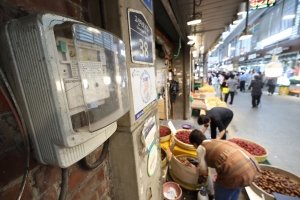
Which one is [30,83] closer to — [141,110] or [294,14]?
[141,110]

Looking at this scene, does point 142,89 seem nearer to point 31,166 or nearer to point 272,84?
point 31,166

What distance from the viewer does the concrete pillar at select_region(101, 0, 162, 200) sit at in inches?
30.3

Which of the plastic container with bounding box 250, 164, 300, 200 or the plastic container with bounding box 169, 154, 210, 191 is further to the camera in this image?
the plastic container with bounding box 169, 154, 210, 191

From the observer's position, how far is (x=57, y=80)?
42cm

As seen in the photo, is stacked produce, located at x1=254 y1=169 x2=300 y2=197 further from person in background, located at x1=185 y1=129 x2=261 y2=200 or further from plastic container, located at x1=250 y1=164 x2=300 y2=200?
person in background, located at x1=185 y1=129 x2=261 y2=200

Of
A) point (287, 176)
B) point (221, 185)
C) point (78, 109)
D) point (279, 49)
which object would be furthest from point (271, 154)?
point (279, 49)

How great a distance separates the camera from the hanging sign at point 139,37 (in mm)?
863

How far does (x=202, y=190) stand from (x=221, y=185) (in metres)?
0.33

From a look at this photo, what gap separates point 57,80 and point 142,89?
640 mm

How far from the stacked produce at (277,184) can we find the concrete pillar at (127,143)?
6.79 ft

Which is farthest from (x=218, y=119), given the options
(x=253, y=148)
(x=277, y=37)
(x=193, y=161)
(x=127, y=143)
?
(x=277, y=37)

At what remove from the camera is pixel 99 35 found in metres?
0.55

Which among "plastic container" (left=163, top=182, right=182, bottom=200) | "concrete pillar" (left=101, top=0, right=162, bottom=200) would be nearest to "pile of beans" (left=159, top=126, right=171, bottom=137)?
"plastic container" (left=163, top=182, right=182, bottom=200)

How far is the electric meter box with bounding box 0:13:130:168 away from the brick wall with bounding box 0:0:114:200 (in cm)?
5
